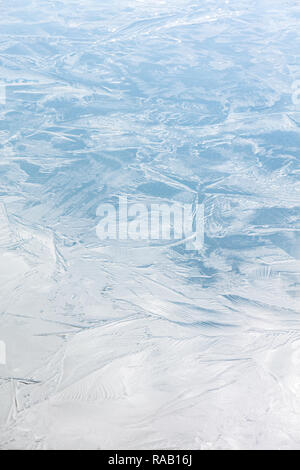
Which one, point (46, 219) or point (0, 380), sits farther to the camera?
point (46, 219)

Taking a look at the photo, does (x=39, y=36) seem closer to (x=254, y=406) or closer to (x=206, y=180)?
(x=206, y=180)

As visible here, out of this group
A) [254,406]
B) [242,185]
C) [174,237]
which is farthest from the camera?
[242,185]

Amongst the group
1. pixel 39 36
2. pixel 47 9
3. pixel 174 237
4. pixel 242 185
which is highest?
pixel 47 9

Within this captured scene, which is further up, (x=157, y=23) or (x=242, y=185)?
(x=157, y=23)

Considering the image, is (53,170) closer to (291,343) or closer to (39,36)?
(291,343)
